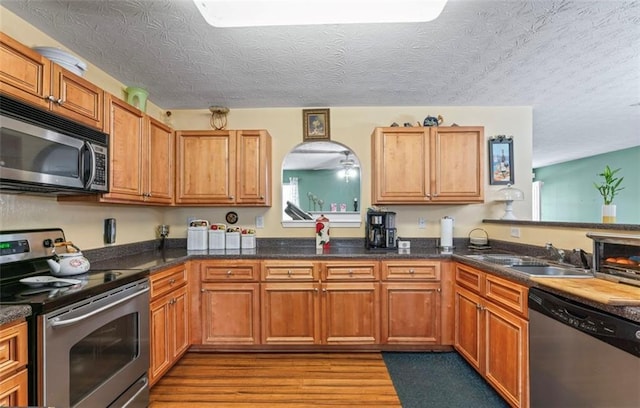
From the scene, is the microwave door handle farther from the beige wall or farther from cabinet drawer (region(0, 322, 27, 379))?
the beige wall

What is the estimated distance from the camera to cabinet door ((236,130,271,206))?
295 cm

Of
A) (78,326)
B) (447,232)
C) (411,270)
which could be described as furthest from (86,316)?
(447,232)

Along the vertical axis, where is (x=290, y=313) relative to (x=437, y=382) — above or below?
above

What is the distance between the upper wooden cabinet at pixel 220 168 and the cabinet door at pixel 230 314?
0.85 m

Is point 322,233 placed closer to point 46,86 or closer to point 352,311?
point 352,311

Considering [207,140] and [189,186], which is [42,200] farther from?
[207,140]

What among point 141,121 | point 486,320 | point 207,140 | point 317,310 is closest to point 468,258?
point 486,320

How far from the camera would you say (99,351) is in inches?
61.6

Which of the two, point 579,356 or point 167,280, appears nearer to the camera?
point 579,356

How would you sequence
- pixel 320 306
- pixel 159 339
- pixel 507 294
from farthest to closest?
pixel 320 306 → pixel 159 339 → pixel 507 294

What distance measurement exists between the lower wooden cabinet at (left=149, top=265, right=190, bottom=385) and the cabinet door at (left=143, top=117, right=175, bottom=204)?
2.33 feet

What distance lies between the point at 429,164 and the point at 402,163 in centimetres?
26

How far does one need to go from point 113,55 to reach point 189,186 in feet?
3.97

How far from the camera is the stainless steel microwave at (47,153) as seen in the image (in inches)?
54.1
